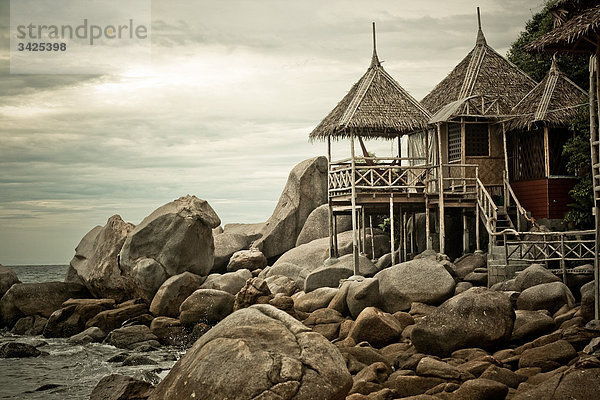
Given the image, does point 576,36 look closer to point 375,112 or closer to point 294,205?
point 375,112

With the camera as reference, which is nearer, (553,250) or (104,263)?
Result: (553,250)

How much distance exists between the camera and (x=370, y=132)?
25.2 metres

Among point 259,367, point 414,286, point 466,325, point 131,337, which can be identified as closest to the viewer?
point 259,367

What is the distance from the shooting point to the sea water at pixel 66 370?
16.9m

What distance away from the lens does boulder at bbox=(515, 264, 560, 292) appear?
61.8ft

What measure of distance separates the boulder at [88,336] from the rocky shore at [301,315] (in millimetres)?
45

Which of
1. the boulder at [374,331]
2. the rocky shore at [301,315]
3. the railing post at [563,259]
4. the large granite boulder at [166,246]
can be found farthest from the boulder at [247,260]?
the boulder at [374,331]

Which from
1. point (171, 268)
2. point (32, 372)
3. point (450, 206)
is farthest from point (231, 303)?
point (450, 206)

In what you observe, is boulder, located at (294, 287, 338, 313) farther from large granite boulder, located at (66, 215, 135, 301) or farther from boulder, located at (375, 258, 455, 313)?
large granite boulder, located at (66, 215, 135, 301)

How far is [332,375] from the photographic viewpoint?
352 inches

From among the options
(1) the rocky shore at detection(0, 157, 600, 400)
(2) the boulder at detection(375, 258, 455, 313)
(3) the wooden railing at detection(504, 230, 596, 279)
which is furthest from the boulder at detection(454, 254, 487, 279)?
(2) the boulder at detection(375, 258, 455, 313)

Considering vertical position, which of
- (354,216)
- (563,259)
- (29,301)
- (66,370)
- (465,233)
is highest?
(354,216)

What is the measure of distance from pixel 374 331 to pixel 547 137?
12.0 metres

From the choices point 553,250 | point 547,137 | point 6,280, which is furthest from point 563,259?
point 6,280
